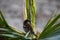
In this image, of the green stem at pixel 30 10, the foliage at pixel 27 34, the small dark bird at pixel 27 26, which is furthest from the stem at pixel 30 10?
the foliage at pixel 27 34

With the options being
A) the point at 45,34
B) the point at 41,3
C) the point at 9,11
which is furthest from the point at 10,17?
the point at 45,34

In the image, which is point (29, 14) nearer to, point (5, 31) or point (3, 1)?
point (5, 31)

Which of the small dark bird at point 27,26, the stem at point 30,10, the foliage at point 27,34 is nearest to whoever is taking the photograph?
the foliage at point 27,34

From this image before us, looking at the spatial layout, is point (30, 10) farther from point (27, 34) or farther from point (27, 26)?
point (27, 34)

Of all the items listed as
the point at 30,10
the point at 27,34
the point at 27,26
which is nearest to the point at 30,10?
the point at 30,10

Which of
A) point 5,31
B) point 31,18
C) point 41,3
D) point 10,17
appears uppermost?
point 5,31

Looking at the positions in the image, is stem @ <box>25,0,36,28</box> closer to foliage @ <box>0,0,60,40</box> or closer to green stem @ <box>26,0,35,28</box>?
green stem @ <box>26,0,35,28</box>

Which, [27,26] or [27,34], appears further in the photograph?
[27,26]

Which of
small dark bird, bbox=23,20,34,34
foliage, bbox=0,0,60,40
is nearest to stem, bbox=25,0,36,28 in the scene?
small dark bird, bbox=23,20,34,34

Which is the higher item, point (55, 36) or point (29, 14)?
point (55, 36)

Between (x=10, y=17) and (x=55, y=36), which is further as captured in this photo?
(x=10, y=17)

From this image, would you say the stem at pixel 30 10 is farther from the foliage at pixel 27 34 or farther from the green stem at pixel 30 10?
the foliage at pixel 27 34
